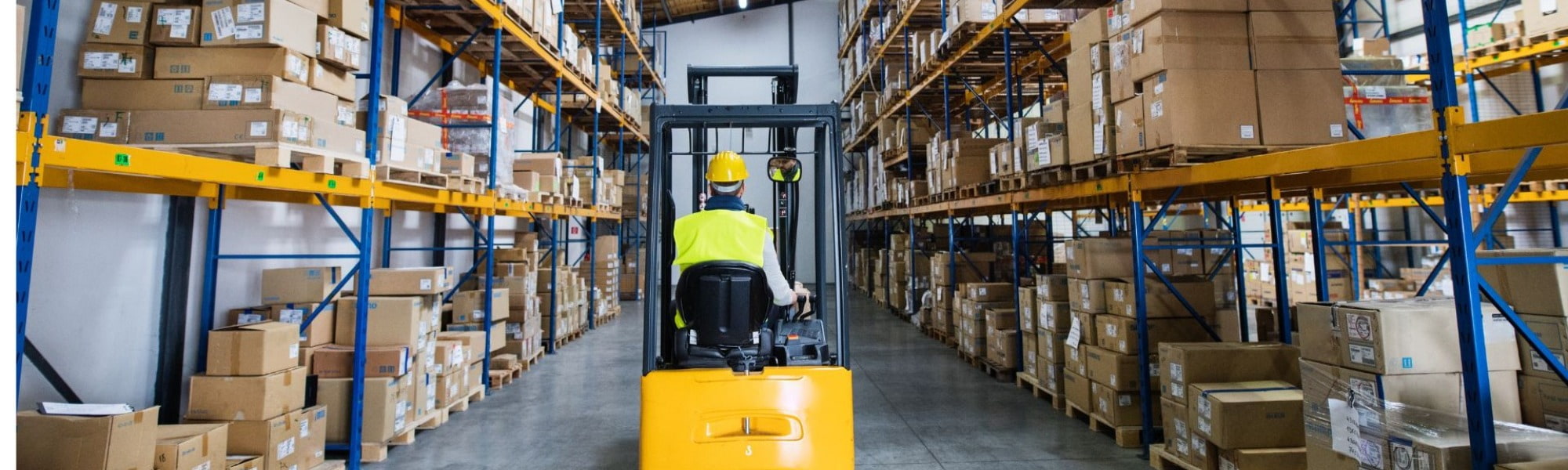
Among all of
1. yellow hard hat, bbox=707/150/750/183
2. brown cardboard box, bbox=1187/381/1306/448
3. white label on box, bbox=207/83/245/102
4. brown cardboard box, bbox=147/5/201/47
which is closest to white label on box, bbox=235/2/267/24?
brown cardboard box, bbox=147/5/201/47

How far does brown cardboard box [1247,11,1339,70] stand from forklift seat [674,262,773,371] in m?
3.21

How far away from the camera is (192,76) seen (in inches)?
134

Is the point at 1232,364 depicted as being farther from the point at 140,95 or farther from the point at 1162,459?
the point at 140,95

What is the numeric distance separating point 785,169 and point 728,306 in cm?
133

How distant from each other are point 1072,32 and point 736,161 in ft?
11.4

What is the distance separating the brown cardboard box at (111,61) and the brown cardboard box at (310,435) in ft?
6.66

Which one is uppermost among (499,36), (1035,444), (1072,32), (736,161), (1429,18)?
(499,36)

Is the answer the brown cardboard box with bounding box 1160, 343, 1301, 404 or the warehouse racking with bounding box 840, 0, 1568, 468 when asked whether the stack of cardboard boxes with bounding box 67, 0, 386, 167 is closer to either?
the warehouse racking with bounding box 840, 0, 1568, 468

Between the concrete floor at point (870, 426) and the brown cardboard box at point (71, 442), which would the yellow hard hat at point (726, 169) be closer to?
the concrete floor at point (870, 426)

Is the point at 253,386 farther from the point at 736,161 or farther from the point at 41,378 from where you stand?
the point at 736,161

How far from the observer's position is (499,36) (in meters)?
6.37

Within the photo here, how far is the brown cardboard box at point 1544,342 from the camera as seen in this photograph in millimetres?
2367

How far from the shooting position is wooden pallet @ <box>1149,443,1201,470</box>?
4.00 m

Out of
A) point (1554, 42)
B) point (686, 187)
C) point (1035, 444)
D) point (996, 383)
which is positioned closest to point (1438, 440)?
point (1035, 444)
